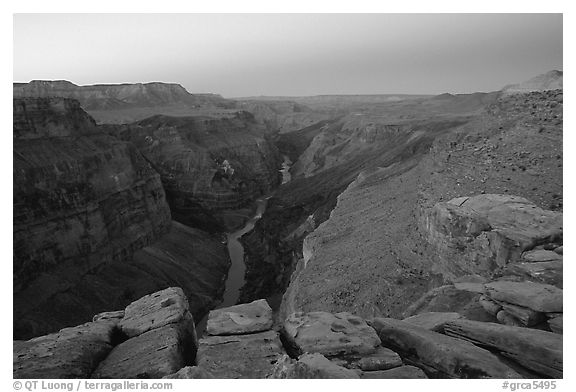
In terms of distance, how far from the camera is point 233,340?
9250 mm

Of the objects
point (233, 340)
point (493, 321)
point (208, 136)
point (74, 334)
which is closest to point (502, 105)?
point (493, 321)

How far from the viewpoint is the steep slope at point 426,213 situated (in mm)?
16156

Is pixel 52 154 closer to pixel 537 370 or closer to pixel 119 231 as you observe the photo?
pixel 119 231

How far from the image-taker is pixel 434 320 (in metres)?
9.83

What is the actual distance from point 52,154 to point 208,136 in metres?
35.6

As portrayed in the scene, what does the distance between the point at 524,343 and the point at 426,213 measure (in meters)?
10.1

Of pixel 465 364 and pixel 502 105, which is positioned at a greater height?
pixel 502 105

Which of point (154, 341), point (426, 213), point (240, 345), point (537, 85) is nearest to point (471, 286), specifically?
point (426, 213)

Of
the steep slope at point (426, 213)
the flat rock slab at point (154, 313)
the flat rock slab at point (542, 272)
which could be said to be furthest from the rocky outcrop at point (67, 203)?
the flat rock slab at point (542, 272)

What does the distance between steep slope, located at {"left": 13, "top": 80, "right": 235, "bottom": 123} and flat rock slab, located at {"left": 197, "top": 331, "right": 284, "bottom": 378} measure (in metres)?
53.6

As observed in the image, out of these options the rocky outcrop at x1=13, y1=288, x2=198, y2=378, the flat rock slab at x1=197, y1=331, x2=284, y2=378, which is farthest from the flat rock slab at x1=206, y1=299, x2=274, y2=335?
the rocky outcrop at x1=13, y1=288, x2=198, y2=378

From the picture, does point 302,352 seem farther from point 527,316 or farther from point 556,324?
point 556,324

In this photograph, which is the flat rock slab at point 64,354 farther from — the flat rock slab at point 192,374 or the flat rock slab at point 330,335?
the flat rock slab at point 330,335

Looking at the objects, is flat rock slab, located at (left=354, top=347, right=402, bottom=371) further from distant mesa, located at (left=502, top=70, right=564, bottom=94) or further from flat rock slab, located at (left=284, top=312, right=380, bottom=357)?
distant mesa, located at (left=502, top=70, right=564, bottom=94)
